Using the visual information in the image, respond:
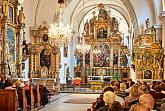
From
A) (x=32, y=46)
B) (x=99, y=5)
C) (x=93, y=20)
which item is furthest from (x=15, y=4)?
(x=93, y=20)

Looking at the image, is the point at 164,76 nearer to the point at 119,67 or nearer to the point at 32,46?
the point at 32,46

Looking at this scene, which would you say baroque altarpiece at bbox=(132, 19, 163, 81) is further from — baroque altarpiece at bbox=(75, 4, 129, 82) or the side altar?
baroque altarpiece at bbox=(75, 4, 129, 82)

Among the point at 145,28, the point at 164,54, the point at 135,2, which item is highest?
the point at 135,2

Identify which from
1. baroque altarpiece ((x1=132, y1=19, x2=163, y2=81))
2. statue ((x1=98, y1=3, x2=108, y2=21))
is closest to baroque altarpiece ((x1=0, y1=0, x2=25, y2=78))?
baroque altarpiece ((x1=132, y1=19, x2=163, y2=81))

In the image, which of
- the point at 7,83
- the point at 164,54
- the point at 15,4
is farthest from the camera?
the point at 164,54

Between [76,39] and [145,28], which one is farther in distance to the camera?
[76,39]

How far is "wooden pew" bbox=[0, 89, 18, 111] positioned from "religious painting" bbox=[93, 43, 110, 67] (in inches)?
1018

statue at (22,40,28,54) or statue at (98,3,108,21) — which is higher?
statue at (98,3,108,21)

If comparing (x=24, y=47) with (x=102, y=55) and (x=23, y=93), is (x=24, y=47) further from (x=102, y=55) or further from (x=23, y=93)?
(x=102, y=55)

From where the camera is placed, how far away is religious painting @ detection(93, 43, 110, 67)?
117 ft

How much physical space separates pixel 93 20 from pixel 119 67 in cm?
561

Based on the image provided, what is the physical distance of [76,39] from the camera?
3516cm

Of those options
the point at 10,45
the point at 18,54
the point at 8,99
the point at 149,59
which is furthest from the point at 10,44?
the point at 149,59

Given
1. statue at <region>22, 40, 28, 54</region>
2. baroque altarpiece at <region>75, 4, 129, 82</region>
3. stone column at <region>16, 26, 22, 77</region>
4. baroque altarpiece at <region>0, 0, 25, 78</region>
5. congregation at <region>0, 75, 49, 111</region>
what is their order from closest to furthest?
congregation at <region>0, 75, 49, 111</region>, baroque altarpiece at <region>0, 0, 25, 78</region>, stone column at <region>16, 26, 22, 77</region>, statue at <region>22, 40, 28, 54</region>, baroque altarpiece at <region>75, 4, 129, 82</region>
